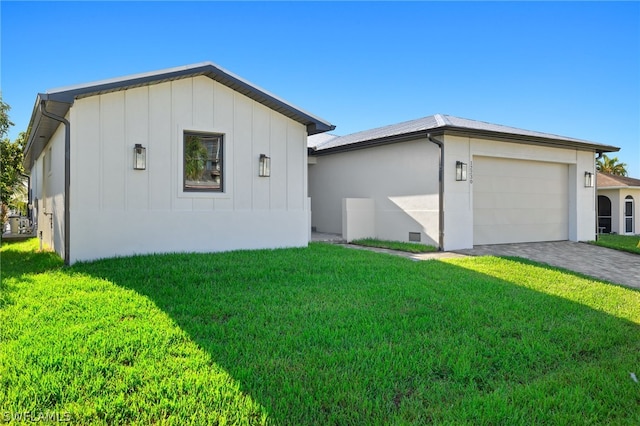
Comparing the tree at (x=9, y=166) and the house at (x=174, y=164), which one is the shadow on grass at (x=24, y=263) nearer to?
the house at (x=174, y=164)

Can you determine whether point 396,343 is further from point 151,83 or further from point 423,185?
point 423,185

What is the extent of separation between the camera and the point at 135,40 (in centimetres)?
1026

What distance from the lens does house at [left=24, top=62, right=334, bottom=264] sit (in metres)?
7.30

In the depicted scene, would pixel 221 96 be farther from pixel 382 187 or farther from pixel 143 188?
pixel 382 187

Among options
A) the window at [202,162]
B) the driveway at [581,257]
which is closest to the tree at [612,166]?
the driveway at [581,257]

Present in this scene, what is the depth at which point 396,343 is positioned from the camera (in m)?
3.84

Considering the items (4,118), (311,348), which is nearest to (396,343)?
(311,348)

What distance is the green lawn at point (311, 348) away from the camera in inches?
107

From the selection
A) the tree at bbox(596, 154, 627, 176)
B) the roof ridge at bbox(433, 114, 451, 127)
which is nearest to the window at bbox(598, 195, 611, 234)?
the roof ridge at bbox(433, 114, 451, 127)

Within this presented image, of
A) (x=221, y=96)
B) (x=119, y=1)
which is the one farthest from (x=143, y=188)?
(x=119, y=1)

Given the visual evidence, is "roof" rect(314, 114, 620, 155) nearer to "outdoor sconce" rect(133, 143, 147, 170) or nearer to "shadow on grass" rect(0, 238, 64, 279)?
"outdoor sconce" rect(133, 143, 147, 170)

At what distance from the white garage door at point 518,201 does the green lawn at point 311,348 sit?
514 cm

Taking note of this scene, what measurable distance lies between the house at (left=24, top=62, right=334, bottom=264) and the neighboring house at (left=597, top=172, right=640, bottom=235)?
56.5 feet

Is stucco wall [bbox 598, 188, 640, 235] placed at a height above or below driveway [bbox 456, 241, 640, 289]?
above
